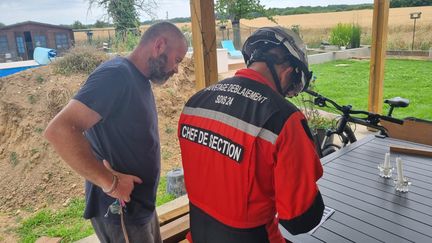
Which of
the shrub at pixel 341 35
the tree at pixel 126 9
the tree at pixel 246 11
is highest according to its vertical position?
the tree at pixel 246 11

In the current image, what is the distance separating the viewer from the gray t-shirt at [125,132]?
1.20 metres

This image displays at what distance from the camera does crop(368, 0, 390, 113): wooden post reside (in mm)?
3713

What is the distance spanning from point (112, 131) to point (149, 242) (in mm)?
548

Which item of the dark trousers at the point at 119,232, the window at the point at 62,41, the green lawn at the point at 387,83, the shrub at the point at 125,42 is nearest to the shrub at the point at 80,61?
the shrub at the point at 125,42

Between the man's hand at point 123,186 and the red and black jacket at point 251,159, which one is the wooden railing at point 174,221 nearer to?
the man's hand at point 123,186

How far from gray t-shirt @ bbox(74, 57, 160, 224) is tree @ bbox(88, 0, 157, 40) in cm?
163

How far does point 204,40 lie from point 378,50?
2.66m

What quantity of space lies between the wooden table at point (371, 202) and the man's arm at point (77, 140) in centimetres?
75

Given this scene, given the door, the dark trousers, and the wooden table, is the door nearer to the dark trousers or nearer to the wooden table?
the dark trousers

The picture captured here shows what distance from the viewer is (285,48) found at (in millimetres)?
1052

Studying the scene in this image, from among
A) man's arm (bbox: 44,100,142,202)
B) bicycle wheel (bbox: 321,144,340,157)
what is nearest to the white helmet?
man's arm (bbox: 44,100,142,202)

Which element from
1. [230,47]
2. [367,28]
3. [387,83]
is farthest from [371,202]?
[367,28]

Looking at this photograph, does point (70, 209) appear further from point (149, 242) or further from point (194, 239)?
point (194, 239)

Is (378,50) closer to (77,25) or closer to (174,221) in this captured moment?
(174,221)
